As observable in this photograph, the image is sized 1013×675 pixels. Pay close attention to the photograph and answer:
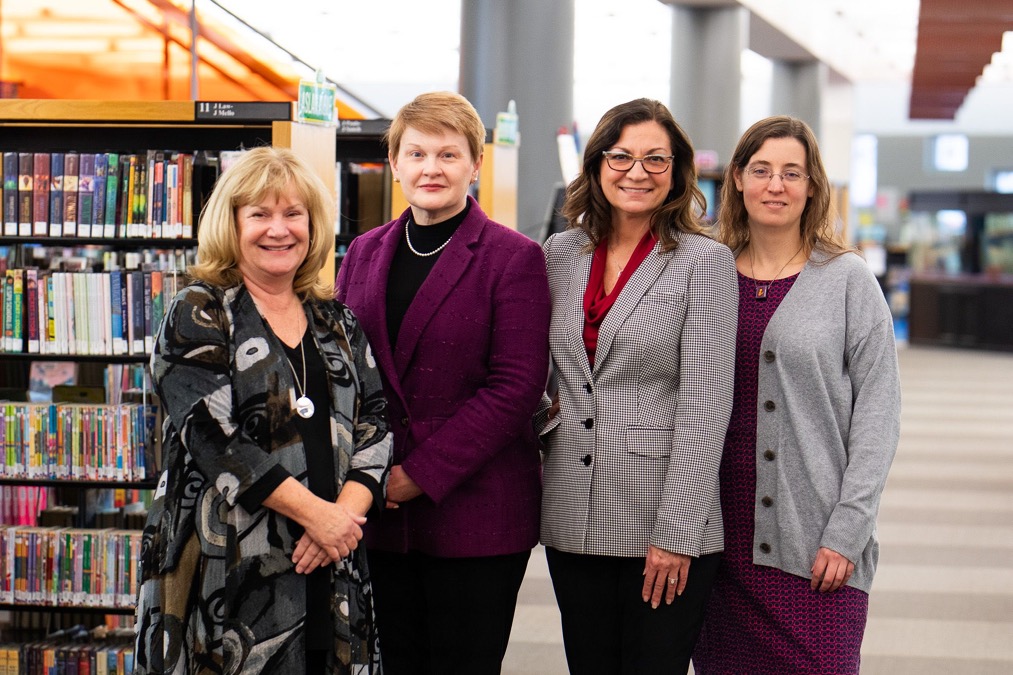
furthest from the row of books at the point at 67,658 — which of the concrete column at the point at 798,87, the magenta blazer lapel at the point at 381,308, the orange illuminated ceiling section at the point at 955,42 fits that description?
the concrete column at the point at 798,87

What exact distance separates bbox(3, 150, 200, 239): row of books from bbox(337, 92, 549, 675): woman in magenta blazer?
136cm

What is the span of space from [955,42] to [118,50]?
10391mm

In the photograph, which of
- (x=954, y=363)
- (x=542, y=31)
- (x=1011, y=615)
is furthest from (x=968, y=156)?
(x=1011, y=615)

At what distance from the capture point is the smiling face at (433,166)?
2.48 m

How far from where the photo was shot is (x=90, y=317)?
377 centimetres

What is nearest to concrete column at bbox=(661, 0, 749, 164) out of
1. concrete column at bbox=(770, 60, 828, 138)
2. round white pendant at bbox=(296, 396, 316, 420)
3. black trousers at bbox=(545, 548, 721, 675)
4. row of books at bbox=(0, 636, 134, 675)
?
concrete column at bbox=(770, 60, 828, 138)

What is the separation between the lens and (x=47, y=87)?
7836 mm

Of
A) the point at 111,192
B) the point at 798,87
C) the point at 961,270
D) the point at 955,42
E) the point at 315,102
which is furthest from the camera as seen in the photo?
the point at 961,270

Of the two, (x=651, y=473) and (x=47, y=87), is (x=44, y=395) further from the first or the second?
(x=47, y=87)

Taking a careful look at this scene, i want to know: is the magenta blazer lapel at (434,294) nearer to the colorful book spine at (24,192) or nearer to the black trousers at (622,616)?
the black trousers at (622,616)

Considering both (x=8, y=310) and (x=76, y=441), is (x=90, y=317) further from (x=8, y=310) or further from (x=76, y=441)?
(x=76, y=441)

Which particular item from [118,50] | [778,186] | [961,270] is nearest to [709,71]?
[118,50]

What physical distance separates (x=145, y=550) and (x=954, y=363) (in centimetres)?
1728

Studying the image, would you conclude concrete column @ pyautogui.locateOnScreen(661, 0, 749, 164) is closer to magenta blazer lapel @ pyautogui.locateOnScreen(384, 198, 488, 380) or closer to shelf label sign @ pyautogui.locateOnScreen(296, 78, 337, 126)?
shelf label sign @ pyautogui.locateOnScreen(296, 78, 337, 126)
